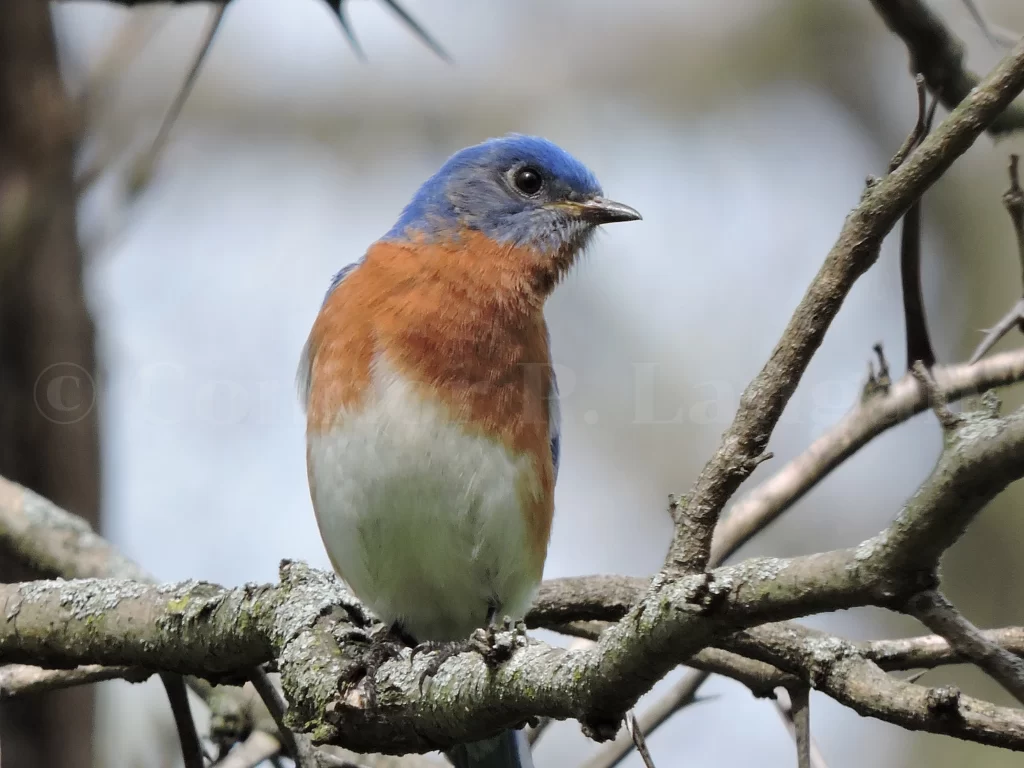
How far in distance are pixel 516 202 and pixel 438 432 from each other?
168 centimetres

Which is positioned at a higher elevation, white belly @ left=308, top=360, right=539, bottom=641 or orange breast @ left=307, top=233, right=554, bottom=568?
orange breast @ left=307, top=233, right=554, bottom=568

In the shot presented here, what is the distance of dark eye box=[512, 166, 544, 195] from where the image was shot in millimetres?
5711

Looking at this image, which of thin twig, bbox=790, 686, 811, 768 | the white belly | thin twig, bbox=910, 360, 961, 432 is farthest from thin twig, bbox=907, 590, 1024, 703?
the white belly

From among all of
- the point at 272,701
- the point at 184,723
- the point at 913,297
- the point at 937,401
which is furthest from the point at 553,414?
the point at 937,401

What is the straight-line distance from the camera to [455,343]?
4.59 m

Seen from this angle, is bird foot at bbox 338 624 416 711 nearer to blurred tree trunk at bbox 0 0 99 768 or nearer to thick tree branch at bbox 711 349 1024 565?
Answer: thick tree branch at bbox 711 349 1024 565

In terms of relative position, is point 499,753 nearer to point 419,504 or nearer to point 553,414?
point 419,504

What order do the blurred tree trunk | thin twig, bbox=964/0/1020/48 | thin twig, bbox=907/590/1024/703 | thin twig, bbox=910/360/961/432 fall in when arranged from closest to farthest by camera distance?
thin twig, bbox=910/360/961/432 < thin twig, bbox=907/590/1024/703 < thin twig, bbox=964/0/1020/48 < the blurred tree trunk

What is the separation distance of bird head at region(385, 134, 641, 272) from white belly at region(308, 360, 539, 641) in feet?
3.89

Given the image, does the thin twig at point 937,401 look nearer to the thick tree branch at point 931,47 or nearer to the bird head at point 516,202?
the thick tree branch at point 931,47

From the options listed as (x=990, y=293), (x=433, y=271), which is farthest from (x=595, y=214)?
(x=990, y=293)

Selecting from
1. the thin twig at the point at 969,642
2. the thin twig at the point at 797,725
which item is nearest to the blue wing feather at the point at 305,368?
the thin twig at the point at 797,725

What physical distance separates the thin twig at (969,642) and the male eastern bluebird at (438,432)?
2465 mm

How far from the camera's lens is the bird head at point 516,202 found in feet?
17.6
